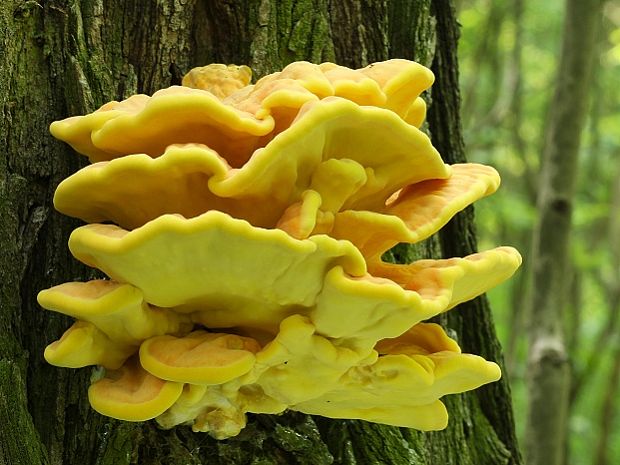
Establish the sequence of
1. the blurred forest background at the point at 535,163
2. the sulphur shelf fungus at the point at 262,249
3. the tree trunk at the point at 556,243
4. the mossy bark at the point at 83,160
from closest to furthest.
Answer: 1. the sulphur shelf fungus at the point at 262,249
2. the mossy bark at the point at 83,160
3. the tree trunk at the point at 556,243
4. the blurred forest background at the point at 535,163

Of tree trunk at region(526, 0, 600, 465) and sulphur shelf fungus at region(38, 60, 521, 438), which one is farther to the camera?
tree trunk at region(526, 0, 600, 465)

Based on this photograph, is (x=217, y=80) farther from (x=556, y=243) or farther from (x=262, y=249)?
(x=556, y=243)

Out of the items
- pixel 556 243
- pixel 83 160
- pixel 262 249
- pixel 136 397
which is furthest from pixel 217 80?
pixel 556 243

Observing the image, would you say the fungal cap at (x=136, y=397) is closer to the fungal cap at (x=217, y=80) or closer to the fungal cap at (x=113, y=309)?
the fungal cap at (x=113, y=309)

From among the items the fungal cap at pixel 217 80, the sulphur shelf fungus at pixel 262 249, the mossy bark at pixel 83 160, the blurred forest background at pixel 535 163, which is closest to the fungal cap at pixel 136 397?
the sulphur shelf fungus at pixel 262 249

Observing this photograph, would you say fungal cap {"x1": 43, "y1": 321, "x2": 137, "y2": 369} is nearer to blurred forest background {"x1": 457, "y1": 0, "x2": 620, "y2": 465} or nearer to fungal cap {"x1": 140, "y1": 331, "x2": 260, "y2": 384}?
fungal cap {"x1": 140, "y1": 331, "x2": 260, "y2": 384}

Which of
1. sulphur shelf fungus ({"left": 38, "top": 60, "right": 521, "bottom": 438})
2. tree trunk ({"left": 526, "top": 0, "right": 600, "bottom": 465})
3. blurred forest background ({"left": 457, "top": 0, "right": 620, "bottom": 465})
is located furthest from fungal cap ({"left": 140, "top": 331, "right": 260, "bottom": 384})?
blurred forest background ({"left": 457, "top": 0, "right": 620, "bottom": 465})
